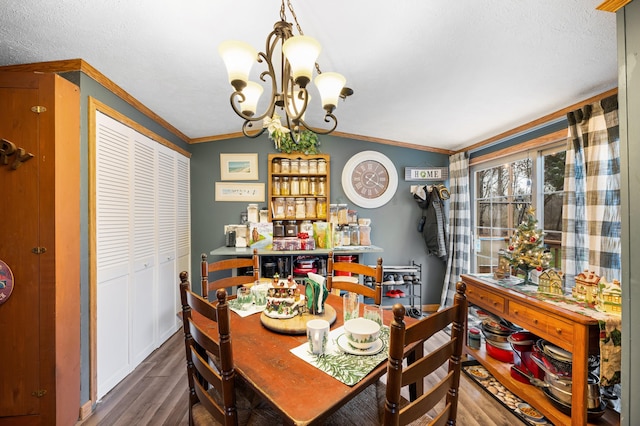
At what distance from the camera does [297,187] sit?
3295mm

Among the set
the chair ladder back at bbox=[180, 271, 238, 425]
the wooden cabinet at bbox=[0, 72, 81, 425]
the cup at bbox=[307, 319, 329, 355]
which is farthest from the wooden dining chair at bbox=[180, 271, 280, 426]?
the wooden cabinet at bbox=[0, 72, 81, 425]

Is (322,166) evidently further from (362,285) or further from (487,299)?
(487,299)

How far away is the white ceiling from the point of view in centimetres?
132

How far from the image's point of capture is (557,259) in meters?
2.40

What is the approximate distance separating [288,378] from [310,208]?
244 cm

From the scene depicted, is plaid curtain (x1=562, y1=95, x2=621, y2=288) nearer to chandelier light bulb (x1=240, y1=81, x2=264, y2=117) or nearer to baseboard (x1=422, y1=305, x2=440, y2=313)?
baseboard (x1=422, y1=305, x2=440, y2=313)

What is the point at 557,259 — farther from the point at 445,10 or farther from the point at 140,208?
the point at 140,208

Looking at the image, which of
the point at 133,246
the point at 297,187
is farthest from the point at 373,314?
the point at 297,187

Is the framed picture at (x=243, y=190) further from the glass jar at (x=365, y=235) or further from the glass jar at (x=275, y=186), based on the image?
the glass jar at (x=365, y=235)

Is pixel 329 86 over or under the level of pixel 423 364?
over

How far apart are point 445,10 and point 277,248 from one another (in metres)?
2.29

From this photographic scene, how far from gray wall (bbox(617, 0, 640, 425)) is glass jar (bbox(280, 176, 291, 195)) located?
9.00 feet

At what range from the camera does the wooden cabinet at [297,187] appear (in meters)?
3.28

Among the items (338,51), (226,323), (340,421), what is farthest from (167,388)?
(338,51)
